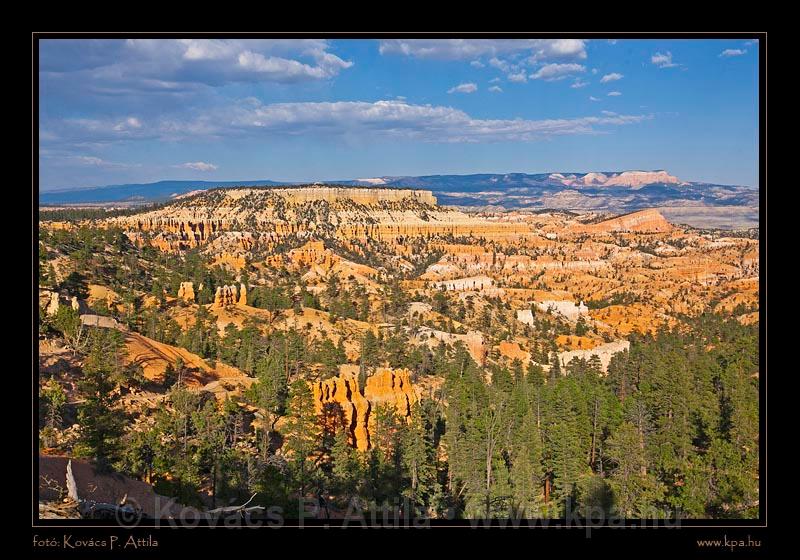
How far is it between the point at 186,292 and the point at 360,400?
20356 millimetres

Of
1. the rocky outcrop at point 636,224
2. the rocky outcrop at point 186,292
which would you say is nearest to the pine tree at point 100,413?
the rocky outcrop at point 186,292

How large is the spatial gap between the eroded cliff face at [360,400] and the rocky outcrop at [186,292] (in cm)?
1860

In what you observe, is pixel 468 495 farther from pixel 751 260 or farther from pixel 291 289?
pixel 751 260

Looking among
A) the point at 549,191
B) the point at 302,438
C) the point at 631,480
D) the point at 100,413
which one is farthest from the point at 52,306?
the point at 549,191

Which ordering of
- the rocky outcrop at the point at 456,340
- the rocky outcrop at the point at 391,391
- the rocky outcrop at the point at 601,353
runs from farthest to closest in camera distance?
1. the rocky outcrop at the point at 601,353
2. the rocky outcrop at the point at 456,340
3. the rocky outcrop at the point at 391,391

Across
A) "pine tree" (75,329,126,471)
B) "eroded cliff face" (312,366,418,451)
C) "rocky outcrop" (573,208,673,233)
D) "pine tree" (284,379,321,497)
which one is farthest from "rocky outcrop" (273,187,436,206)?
"pine tree" (284,379,321,497)

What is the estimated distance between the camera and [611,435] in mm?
18969

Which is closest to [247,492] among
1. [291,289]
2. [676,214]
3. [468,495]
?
[468,495]

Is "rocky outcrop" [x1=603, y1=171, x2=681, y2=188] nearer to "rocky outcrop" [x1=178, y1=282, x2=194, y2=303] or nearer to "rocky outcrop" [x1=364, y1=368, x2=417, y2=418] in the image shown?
"rocky outcrop" [x1=178, y1=282, x2=194, y2=303]

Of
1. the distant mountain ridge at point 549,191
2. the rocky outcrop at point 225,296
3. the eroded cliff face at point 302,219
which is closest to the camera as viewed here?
the rocky outcrop at point 225,296

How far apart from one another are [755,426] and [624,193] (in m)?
113

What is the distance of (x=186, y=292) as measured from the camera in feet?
123

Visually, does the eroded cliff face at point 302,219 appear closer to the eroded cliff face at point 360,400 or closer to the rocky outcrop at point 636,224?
the rocky outcrop at point 636,224

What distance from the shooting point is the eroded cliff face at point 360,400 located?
1989cm
